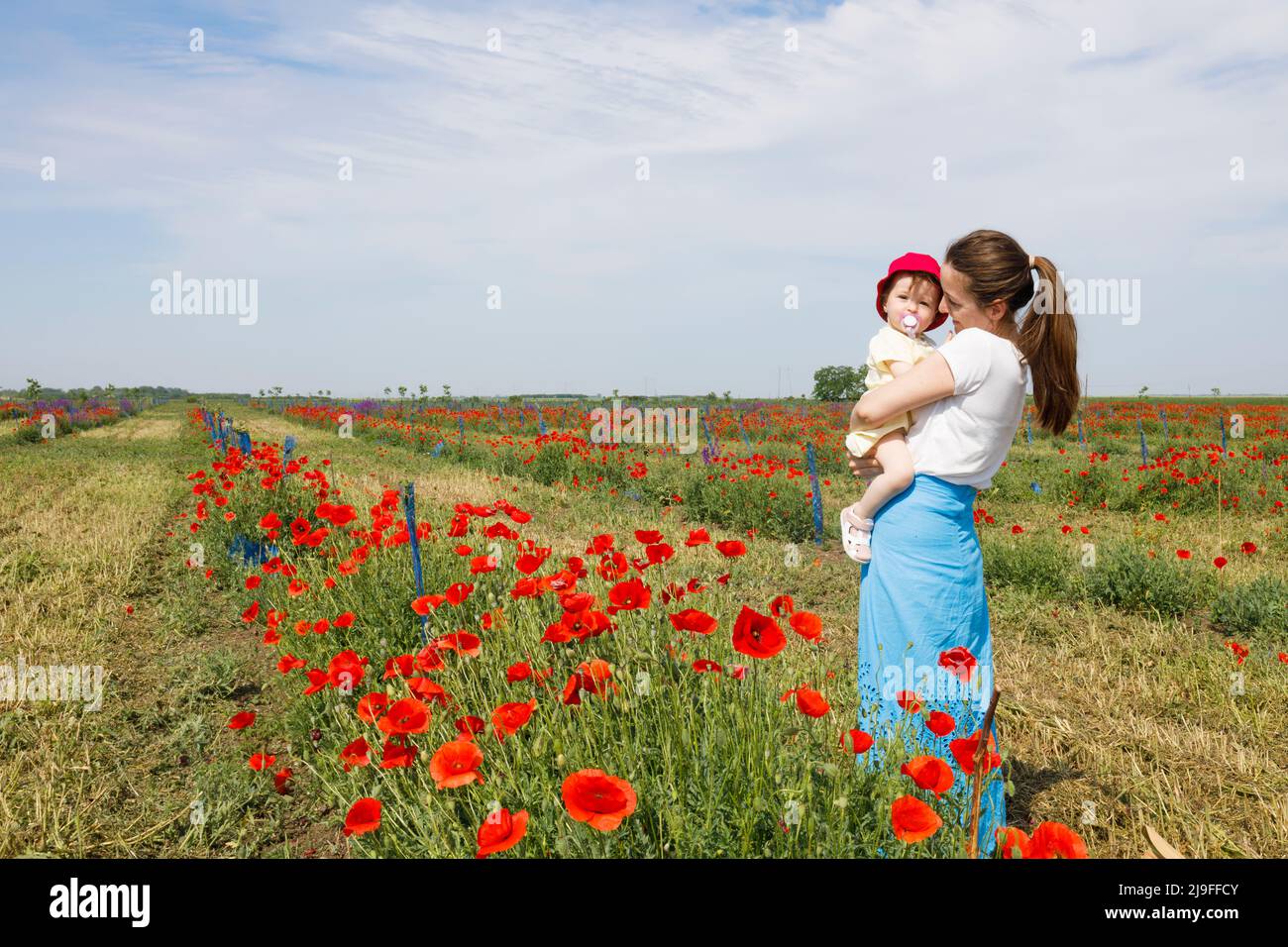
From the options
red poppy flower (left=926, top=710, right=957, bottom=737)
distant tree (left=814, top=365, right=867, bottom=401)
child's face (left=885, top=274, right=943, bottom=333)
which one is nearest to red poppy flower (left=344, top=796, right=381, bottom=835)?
red poppy flower (left=926, top=710, right=957, bottom=737)

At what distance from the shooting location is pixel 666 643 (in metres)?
2.05

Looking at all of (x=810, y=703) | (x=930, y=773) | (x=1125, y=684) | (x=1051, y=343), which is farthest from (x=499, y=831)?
(x=1125, y=684)

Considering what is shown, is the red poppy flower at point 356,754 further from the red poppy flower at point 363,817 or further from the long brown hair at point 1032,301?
the long brown hair at point 1032,301

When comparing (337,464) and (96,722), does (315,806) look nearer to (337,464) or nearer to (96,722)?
(96,722)

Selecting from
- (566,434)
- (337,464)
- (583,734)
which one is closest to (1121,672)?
(583,734)

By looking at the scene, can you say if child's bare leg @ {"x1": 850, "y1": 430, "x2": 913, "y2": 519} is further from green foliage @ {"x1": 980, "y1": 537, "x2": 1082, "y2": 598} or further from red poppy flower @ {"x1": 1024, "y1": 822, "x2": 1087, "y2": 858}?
green foliage @ {"x1": 980, "y1": 537, "x2": 1082, "y2": 598}

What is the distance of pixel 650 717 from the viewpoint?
1808mm

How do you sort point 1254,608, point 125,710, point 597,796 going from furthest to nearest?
point 1254,608 → point 125,710 → point 597,796

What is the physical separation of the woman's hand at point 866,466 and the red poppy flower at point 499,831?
1264 millimetres

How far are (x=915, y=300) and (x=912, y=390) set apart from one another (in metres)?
0.39

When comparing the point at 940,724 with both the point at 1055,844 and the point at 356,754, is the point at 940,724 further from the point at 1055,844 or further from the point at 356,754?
the point at 356,754

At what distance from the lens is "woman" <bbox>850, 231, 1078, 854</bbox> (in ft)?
5.84

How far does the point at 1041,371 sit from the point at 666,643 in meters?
1.27

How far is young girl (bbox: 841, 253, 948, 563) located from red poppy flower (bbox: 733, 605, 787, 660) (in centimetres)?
54
